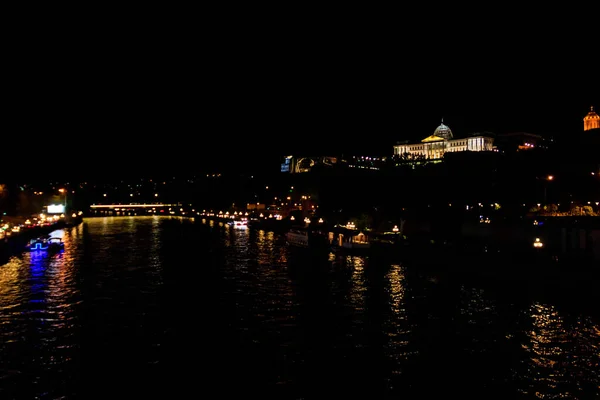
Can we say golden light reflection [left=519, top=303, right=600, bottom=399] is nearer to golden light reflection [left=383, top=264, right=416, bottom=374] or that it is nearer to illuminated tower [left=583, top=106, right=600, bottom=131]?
golden light reflection [left=383, top=264, right=416, bottom=374]

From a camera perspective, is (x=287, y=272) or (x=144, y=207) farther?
(x=144, y=207)

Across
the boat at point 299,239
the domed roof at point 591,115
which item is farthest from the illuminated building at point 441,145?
the boat at point 299,239

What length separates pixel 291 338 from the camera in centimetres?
1353

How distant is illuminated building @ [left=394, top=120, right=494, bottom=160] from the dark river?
68777 millimetres

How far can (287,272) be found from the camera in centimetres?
2406

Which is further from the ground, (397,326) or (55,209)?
(55,209)

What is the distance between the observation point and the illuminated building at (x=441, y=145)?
8606 centimetres

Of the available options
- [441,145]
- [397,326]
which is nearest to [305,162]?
[441,145]

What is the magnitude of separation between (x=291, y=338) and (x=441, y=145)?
83613 millimetres

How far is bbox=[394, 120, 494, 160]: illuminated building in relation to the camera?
86062 mm

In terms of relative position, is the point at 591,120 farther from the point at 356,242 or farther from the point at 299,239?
the point at 356,242

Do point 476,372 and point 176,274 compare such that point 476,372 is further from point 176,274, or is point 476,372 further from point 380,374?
point 176,274

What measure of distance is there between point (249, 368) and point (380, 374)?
283cm

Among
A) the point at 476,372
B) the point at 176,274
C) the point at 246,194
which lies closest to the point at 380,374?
the point at 476,372
